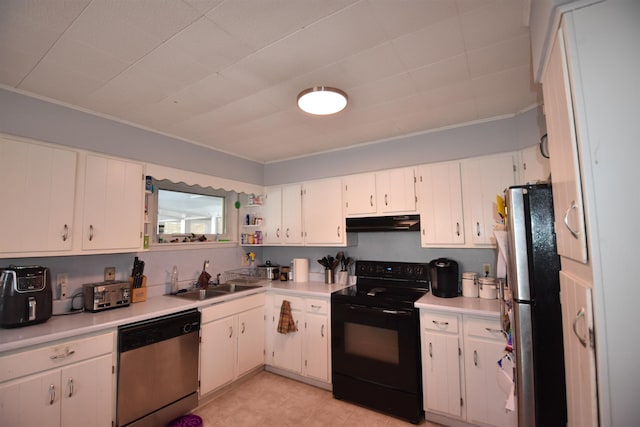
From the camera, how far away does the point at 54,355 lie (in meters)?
1.75

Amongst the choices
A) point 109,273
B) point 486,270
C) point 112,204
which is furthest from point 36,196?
point 486,270

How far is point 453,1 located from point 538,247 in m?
1.21

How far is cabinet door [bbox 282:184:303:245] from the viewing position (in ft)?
11.7

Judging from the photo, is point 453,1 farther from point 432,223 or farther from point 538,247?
point 432,223

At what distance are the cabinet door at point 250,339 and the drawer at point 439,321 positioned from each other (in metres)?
1.70

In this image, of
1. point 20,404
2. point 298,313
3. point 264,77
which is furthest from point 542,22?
point 20,404

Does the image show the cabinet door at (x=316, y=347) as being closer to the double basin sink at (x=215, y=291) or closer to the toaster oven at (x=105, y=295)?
the double basin sink at (x=215, y=291)

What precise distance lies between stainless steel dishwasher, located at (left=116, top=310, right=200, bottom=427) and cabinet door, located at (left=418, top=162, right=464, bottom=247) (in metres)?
2.24

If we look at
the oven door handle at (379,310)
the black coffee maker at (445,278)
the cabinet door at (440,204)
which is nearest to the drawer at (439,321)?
the oven door handle at (379,310)

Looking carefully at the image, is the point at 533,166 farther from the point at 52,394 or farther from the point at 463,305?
the point at 52,394

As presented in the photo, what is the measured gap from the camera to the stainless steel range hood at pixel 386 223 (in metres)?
2.77

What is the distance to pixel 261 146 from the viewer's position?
331 centimetres

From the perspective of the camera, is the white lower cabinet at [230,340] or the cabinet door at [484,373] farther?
the white lower cabinet at [230,340]

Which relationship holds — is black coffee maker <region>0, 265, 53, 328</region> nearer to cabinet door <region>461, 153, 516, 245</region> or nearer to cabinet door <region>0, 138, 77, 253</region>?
cabinet door <region>0, 138, 77, 253</region>
